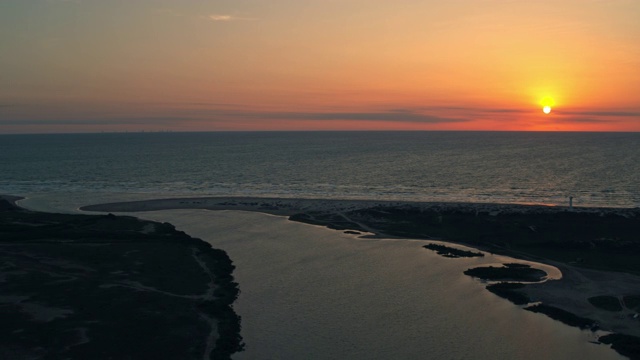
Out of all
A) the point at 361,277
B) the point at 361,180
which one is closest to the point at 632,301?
the point at 361,277

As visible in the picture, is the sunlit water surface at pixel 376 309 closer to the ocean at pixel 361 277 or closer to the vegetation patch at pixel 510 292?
the ocean at pixel 361 277

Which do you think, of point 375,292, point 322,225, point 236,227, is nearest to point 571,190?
point 322,225

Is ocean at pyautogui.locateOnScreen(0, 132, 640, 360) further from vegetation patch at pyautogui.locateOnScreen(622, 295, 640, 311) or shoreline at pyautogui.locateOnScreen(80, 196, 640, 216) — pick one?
vegetation patch at pyautogui.locateOnScreen(622, 295, 640, 311)

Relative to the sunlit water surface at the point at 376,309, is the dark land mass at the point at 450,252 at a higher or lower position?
higher

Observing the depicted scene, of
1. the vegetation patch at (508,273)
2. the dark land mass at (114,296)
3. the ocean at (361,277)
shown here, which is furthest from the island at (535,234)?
the dark land mass at (114,296)

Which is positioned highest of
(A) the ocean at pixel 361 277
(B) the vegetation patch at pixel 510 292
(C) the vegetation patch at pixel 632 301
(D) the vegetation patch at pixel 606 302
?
(C) the vegetation patch at pixel 632 301

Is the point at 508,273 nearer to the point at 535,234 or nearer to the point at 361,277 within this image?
the point at 361,277

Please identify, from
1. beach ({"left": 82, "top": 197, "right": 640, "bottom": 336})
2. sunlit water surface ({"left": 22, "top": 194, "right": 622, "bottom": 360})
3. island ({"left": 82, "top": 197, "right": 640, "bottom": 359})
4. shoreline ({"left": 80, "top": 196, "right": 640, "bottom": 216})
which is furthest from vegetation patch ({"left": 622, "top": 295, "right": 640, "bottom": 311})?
shoreline ({"left": 80, "top": 196, "right": 640, "bottom": 216})
